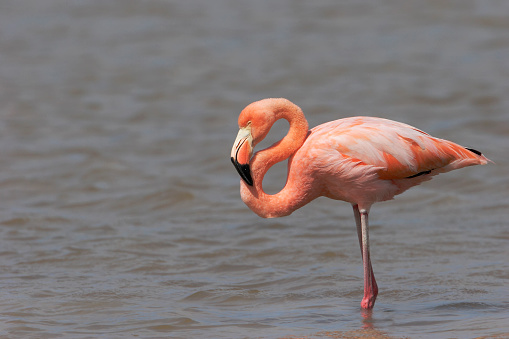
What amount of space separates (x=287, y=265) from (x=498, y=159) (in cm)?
409

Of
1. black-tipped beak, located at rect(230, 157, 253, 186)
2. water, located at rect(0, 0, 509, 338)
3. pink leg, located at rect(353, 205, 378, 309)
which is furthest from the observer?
water, located at rect(0, 0, 509, 338)

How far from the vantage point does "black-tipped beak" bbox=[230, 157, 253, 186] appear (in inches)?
225

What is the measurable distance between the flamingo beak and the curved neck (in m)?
0.10

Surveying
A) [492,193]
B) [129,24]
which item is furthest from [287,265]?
[129,24]

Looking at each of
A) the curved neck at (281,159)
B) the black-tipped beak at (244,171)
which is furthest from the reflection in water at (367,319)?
the black-tipped beak at (244,171)

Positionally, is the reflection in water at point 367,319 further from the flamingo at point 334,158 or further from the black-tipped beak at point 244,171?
the black-tipped beak at point 244,171

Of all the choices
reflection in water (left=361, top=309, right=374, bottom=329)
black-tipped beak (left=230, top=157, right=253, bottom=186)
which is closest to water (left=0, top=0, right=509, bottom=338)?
reflection in water (left=361, top=309, right=374, bottom=329)

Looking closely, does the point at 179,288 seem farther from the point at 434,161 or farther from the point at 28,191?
the point at 28,191

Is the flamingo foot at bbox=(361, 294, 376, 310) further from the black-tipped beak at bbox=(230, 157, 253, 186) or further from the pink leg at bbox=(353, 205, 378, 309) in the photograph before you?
the black-tipped beak at bbox=(230, 157, 253, 186)

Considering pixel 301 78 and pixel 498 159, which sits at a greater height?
pixel 301 78

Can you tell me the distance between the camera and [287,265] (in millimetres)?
7723

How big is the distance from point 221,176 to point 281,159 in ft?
16.1

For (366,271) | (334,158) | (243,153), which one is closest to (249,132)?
(243,153)

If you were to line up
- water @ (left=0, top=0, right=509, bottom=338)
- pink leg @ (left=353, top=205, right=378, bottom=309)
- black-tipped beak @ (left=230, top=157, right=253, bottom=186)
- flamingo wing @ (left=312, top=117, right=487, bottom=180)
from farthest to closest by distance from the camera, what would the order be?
water @ (left=0, top=0, right=509, bottom=338) → pink leg @ (left=353, top=205, right=378, bottom=309) → flamingo wing @ (left=312, top=117, right=487, bottom=180) → black-tipped beak @ (left=230, top=157, right=253, bottom=186)
